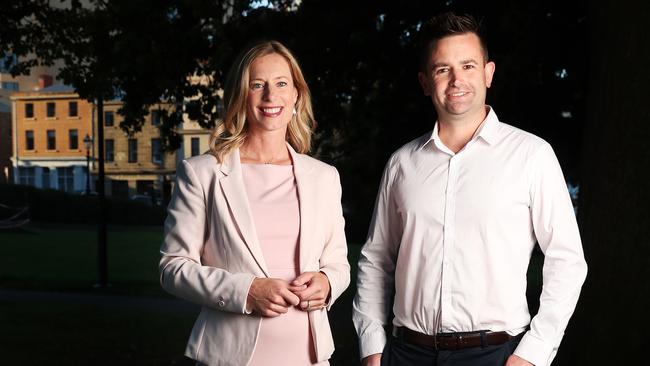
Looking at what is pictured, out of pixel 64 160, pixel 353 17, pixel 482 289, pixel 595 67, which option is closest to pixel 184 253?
pixel 482 289

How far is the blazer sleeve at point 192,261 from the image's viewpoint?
314cm

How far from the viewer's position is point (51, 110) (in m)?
78.3

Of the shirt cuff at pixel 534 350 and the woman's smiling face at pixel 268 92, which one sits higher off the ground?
the woman's smiling face at pixel 268 92

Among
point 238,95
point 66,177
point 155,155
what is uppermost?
point 238,95

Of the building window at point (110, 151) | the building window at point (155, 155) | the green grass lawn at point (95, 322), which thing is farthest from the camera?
the building window at point (110, 151)

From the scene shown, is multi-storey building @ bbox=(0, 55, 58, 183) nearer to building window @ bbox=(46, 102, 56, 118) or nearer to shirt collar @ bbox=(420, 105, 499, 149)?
building window @ bbox=(46, 102, 56, 118)

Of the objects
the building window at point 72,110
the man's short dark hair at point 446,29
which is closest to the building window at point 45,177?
the building window at point 72,110

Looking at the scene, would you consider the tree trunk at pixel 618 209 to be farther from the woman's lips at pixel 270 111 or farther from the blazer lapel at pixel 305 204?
the woman's lips at pixel 270 111

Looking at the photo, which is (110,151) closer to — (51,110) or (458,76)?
(51,110)

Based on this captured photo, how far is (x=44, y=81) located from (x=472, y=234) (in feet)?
282

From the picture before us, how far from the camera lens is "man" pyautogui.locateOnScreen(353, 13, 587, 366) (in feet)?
10.2

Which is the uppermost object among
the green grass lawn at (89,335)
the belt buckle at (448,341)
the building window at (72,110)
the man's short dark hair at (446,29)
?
the man's short dark hair at (446,29)

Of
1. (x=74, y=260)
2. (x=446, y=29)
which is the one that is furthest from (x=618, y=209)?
(x=74, y=260)

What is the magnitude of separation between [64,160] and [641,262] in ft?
252
